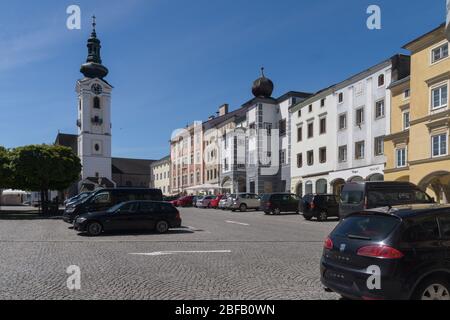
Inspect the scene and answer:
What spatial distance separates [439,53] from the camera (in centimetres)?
2739

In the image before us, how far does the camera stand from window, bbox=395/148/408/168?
3072 centimetres

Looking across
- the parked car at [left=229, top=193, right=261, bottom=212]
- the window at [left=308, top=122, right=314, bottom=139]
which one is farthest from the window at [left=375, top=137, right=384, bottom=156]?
the parked car at [left=229, top=193, right=261, bottom=212]

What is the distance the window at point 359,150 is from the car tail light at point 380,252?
1260 inches

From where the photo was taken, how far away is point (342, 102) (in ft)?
128

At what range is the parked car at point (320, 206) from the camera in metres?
25.1

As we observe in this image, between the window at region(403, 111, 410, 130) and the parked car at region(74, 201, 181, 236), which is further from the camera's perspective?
the window at region(403, 111, 410, 130)

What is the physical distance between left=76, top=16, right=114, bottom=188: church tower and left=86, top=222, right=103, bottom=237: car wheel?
6621 cm

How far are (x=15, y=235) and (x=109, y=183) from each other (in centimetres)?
6893

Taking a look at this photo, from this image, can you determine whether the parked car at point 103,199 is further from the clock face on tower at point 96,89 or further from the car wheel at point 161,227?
the clock face on tower at point 96,89

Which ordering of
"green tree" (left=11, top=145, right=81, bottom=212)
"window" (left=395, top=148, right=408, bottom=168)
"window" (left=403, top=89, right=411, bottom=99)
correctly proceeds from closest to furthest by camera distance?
"green tree" (left=11, top=145, right=81, bottom=212) < "window" (left=395, top=148, right=408, bottom=168) < "window" (left=403, top=89, right=411, bottom=99)

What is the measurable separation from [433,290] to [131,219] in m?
13.4

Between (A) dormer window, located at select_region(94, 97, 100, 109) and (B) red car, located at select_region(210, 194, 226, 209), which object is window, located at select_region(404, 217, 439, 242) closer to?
(B) red car, located at select_region(210, 194, 226, 209)

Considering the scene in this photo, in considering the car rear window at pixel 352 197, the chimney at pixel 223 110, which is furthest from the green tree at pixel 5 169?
the chimney at pixel 223 110
